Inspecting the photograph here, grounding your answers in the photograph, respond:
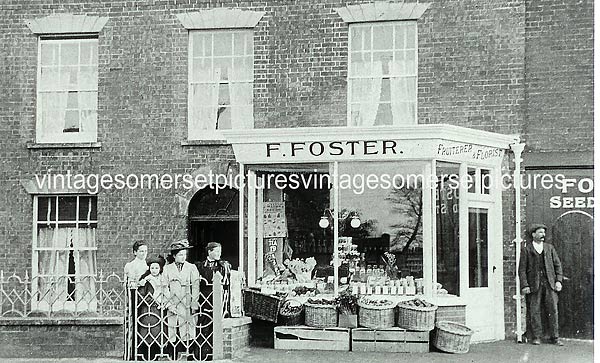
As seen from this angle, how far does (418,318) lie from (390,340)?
0.50m

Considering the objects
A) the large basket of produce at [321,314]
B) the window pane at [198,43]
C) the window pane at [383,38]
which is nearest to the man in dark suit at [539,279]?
the large basket of produce at [321,314]

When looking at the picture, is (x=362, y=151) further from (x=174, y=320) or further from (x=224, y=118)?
(x=174, y=320)

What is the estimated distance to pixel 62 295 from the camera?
45.9 feet

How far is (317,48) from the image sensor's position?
1376 cm

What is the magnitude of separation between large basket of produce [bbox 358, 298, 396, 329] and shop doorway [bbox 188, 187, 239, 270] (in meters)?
2.77

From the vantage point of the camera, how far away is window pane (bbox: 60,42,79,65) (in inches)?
560

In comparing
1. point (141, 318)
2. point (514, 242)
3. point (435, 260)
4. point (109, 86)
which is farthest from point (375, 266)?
point (109, 86)

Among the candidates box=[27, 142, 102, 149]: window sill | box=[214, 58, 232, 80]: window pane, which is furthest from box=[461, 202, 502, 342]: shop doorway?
box=[27, 142, 102, 149]: window sill

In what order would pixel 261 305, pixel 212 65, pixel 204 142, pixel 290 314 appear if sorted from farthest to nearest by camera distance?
pixel 212 65
pixel 204 142
pixel 261 305
pixel 290 314

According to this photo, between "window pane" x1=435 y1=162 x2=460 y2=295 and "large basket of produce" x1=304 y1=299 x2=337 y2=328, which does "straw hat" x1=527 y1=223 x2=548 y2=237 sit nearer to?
"window pane" x1=435 y1=162 x2=460 y2=295

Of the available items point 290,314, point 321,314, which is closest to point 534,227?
point 321,314

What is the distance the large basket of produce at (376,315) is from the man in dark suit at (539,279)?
7.10 feet

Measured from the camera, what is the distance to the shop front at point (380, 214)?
12.5 metres

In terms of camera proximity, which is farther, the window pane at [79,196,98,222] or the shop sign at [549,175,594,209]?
the window pane at [79,196,98,222]
